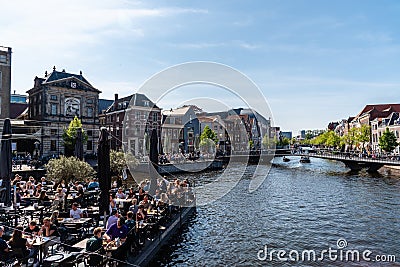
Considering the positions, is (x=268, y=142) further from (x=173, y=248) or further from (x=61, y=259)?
(x=61, y=259)

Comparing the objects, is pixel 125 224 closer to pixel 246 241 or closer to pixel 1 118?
pixel 246 241

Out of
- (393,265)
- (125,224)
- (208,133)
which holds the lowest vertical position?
(393,265)

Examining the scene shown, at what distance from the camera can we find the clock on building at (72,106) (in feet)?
165

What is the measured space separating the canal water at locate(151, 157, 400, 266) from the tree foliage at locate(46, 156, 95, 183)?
8808mm

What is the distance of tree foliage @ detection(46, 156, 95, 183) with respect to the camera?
21.0 meters

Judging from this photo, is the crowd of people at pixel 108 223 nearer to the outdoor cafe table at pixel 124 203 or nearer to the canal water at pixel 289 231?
the outdoor cafe table at pixel 124 203

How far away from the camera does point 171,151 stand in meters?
65.4

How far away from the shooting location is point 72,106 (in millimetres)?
50781

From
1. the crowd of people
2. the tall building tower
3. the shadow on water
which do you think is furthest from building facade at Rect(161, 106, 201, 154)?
the shadow on water

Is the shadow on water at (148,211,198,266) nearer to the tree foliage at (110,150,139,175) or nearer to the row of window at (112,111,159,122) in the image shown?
the tree foliage at (110,150,139,175)

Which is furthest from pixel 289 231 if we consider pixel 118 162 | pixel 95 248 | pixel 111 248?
pixel 118 162

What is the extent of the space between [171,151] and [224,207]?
4440 cm

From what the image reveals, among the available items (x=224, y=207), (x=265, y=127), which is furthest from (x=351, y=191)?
(x=265, y=127)

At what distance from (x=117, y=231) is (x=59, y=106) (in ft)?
148
